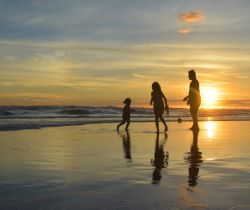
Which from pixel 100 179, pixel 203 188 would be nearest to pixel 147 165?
pixel 100 179

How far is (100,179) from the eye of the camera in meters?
6.67

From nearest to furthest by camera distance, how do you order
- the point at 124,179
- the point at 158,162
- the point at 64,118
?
the point at 124,179, the point at 158,162, the point at 64,118

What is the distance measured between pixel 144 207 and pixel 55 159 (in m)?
4.61

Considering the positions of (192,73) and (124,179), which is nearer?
(124,179)

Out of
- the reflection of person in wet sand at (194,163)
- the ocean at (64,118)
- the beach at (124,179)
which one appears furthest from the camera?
the ocean at (64,118)

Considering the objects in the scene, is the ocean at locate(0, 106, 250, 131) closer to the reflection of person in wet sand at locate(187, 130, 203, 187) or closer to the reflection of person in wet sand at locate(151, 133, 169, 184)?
the reflection of person in wet sand at locate(151, 133, 169, 184)

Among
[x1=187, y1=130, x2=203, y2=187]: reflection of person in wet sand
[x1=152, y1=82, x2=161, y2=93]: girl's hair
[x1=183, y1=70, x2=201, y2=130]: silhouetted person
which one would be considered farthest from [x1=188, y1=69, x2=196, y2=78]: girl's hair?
[x1=187, y1=130, x2=203, y2=187]: reflection of person in wet sand

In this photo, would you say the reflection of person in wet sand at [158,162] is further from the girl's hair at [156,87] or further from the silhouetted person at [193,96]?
the girl's hair at [156,87]

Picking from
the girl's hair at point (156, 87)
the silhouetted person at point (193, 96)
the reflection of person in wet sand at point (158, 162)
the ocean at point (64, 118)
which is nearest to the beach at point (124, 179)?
the reflection of person in wet sand at point (158, 162)

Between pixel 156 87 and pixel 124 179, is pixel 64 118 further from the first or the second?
pixel 124 179

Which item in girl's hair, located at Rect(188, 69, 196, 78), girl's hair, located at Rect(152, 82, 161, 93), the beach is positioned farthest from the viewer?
girl's hair, located at Rect(152, 82, 161, 93)

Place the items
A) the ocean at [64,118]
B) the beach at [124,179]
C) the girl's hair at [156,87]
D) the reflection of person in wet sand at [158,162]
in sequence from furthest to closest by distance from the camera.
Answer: the ocean at [64,118] → the girl's hair at [156,87] → the reflection of person in wet sand at [158,162] → the beach at [124,179]

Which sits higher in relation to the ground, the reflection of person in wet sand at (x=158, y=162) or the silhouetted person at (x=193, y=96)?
the silhouetted person at (x=193, y=96)

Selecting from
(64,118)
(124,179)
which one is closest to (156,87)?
(124,179)
